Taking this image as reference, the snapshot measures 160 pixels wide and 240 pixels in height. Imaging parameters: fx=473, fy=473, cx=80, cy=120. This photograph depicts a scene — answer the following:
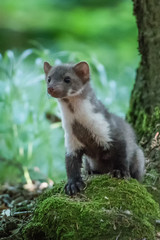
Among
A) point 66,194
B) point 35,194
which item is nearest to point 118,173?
point 66,194

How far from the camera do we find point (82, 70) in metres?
5.21

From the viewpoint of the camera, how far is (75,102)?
505cm

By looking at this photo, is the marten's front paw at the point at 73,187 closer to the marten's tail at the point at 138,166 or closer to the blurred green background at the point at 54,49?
the marten's tail at the point at 138,166

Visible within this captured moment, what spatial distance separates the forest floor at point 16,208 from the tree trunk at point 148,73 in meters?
1.58

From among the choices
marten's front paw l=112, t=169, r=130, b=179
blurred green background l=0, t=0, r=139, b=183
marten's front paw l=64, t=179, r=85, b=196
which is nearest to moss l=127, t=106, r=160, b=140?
marten's front paw l=112, t=169, r=130, b=179

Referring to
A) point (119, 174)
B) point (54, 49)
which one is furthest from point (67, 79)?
point (54, 49)

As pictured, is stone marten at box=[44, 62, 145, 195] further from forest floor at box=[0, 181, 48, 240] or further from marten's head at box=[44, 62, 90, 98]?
forest floor at box=[0, 181, 48, 240]

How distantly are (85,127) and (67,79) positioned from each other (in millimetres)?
557

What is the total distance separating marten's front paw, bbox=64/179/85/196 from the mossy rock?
56 millimetres

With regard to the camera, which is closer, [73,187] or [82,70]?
[73,187]

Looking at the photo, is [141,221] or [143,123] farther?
[143,123]

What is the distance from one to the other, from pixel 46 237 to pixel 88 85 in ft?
5.95

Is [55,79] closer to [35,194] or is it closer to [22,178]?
[35,194]

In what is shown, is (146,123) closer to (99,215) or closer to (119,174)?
(119,174)
